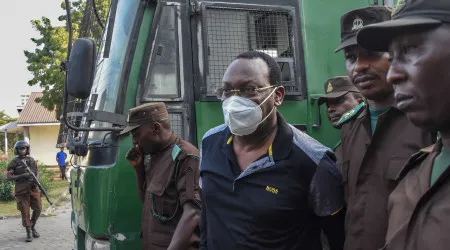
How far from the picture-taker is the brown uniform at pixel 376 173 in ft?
6.28

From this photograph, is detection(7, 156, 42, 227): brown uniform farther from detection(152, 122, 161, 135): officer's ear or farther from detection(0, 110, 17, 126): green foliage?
detection(0, 110, 17, 126): green foliage

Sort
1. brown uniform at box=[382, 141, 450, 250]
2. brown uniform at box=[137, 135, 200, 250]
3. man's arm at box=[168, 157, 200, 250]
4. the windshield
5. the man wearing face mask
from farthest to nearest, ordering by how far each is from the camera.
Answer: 1. the windshield
2. brown uniform at box=[137, 135, 200, 250]
3. man's arm at box=[168, 157, 200, 250]
4. the man wearing face mask
5. brown uniform at box=[382, 141, 450, 250]

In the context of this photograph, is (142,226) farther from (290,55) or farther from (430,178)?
(430,178)

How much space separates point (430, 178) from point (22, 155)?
9.50m

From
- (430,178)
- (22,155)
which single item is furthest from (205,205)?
(22,155)

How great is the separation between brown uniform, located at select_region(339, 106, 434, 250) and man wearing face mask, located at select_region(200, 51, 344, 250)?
10cm

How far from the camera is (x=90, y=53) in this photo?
326 cm

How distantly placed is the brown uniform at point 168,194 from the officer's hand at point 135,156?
0.68ft

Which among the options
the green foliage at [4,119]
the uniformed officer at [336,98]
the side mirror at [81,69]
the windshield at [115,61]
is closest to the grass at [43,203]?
the windshield at [115,61]

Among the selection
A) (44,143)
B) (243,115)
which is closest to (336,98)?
(243,115)

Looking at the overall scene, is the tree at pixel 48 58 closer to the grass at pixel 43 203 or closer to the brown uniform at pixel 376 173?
the grass at pixel 43 203

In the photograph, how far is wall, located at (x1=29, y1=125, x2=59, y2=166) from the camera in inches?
1212

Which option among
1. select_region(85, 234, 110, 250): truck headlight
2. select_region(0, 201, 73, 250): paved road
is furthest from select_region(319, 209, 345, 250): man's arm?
select_region(0, 201, 73, 250): paved road

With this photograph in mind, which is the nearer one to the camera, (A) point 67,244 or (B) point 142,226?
(B) point 142,226
